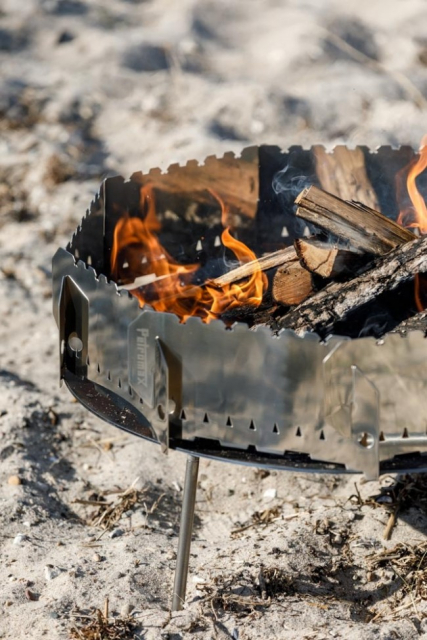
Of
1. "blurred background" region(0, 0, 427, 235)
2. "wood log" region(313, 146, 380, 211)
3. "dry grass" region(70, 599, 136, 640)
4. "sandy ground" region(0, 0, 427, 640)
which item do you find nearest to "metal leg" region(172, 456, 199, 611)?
"sandy ground" region(0, 0, 427, 640)

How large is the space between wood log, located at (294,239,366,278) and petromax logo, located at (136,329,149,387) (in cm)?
68

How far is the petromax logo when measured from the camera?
6.74 ft

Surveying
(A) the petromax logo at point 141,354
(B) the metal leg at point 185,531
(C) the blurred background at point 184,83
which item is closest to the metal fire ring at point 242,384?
(A) the petromax logo at point 141,354

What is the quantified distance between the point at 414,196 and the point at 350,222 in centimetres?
55

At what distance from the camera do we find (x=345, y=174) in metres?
3.08

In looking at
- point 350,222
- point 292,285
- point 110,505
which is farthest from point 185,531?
point 350,222

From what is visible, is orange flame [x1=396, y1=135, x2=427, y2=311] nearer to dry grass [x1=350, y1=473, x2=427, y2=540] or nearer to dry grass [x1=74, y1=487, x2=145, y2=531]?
dry grass [x1=350, y1=473, x2=427, y2=540]

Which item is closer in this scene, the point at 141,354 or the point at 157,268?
the point at 141,354

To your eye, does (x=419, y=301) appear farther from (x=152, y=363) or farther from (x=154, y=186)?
(x=154, y=186)

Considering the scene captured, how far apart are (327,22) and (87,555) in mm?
5453

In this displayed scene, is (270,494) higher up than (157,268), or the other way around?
(157,268)

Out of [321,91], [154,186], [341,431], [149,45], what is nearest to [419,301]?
[341,431]

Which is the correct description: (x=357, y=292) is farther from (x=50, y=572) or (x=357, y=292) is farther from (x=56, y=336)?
(x=56, y=336)

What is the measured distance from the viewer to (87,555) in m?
2.62
